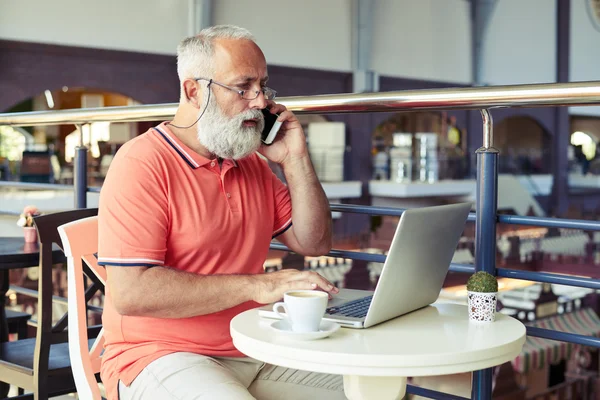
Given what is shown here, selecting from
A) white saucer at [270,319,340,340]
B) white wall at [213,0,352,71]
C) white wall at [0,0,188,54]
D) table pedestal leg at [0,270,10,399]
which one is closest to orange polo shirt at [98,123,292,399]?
white saucer at [270,319,340,340]

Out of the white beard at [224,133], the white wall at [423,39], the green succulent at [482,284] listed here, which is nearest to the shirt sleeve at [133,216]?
the white beard at [224,133]

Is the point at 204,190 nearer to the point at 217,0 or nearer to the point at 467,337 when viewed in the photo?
the point at 467,337

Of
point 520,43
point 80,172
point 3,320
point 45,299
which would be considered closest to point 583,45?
point 520,43

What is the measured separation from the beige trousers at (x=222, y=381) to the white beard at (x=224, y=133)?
45cm

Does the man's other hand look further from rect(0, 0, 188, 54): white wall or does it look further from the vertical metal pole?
rect(0, 0, 188, 54): white wall

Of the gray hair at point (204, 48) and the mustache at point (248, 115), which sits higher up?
the gray hair at point (204, 48)

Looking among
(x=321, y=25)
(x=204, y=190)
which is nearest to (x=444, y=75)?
(x=321, y=25)

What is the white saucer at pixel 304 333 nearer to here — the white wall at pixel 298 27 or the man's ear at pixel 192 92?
the man's ear at pixel 192 92

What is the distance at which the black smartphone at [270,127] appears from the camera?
1.79 meters

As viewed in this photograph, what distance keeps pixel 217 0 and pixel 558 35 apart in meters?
8.80

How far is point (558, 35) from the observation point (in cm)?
1664

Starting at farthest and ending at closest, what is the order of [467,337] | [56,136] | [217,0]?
[56,136] < [217,0] < [467,337]

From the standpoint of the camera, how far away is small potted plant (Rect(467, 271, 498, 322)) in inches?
54.2

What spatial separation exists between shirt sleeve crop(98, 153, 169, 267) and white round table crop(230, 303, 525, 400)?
0.82 ft
